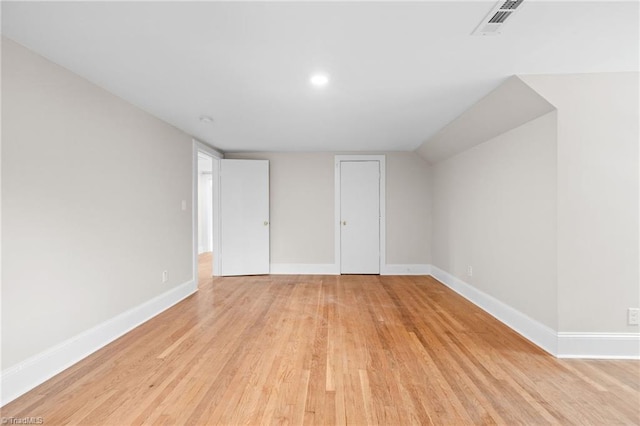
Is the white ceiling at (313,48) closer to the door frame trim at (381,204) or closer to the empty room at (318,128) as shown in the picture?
the empty room at (318,128)

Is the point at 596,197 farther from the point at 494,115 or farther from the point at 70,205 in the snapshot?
the point at 70,205

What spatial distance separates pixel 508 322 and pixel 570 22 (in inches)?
98.1

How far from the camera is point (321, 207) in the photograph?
5273 millimetres

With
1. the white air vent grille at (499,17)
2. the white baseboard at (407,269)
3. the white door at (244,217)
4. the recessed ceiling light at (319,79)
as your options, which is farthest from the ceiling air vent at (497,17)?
the white baseboard at (407,269)

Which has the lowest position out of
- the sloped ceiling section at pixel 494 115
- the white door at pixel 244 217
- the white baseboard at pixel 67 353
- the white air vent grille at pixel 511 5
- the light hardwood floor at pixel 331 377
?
the light hardwood floor at pixel 331 377

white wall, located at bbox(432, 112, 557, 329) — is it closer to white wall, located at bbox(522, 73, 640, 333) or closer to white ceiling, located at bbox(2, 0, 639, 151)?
white wall, located at bbox(522, 73, 640, 333)

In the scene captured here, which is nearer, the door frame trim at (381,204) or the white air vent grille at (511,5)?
the white air vent grille at (511,5)

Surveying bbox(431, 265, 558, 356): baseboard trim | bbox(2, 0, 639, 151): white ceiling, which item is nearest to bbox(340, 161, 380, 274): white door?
bbox(431, 265, 558, 356): baseboard trim

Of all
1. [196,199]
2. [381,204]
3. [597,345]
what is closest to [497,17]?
[597,345]

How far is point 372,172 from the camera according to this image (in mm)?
5230

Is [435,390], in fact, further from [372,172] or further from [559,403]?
[372,172]

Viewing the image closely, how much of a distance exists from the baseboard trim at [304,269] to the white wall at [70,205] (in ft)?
7.16

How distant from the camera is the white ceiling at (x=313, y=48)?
59.9 inches

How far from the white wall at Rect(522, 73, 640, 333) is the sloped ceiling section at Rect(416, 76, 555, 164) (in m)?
0.10
